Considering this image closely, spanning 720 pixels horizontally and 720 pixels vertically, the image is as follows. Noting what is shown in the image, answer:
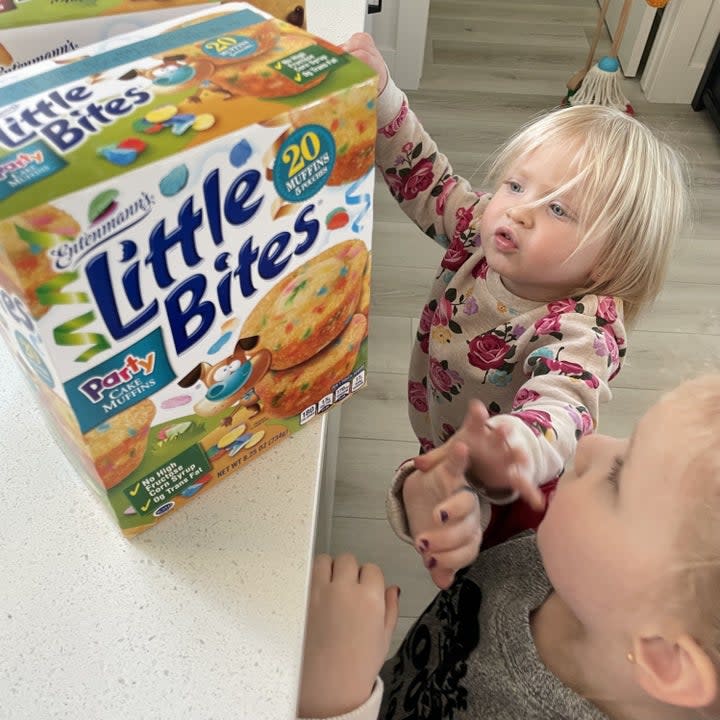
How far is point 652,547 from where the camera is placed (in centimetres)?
46

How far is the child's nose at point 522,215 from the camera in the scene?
0.70m

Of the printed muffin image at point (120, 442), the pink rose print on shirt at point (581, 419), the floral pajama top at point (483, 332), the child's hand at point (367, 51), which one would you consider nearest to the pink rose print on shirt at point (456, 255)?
the floral pajama top at point (483, 332)

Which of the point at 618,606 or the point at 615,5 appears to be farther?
the point at 615,5

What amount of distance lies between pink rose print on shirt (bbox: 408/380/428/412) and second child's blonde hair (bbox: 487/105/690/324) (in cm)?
36

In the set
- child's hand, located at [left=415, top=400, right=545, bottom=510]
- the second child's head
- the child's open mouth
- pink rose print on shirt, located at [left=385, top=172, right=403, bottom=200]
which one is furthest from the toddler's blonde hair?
pink rose print on shirt, located at [left=385, top=172, right=403, bottom=200]

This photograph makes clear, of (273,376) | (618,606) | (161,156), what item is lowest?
(618,606)

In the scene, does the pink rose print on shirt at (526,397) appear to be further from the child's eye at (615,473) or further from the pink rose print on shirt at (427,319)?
the pink rose print on shirt at (427,319)

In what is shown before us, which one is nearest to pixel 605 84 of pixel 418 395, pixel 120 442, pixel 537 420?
pixel 418 395

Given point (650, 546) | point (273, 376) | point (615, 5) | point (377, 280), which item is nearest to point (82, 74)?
point (273, 376)

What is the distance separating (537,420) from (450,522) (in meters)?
0.11

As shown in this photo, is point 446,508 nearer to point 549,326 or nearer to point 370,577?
point 370,577

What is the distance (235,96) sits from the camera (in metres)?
0.38

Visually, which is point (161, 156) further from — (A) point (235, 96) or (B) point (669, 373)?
(B) point (669, 373)

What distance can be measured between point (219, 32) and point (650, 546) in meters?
0.44
